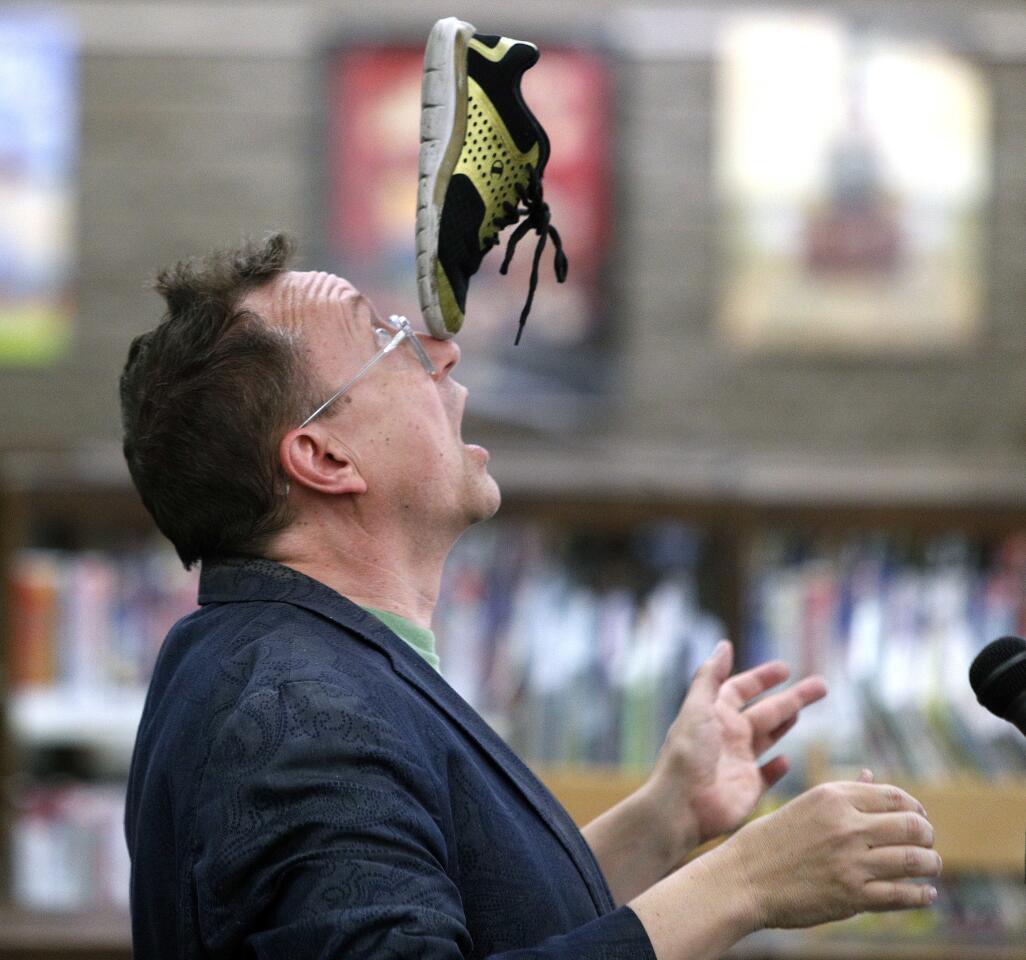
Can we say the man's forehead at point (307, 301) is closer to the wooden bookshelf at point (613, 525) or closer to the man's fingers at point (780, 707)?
the man's fingers at point (780, 707)

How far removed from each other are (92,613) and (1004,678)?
183 centimetres

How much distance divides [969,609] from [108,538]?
5.19 feet

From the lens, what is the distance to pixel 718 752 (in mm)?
1422

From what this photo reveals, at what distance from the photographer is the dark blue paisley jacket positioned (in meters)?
→ 0.94

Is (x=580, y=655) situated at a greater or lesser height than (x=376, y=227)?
lesser

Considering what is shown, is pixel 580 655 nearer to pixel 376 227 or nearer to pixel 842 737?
pixel 842 737

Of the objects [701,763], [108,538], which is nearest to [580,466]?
[108,538]

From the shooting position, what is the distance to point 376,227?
Result: 404cm

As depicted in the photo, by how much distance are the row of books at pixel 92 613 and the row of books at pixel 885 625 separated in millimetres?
1072

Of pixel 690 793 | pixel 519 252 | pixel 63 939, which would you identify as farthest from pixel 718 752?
pixel 519 252

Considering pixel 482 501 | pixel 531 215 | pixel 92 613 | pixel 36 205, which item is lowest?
pixel 92 613

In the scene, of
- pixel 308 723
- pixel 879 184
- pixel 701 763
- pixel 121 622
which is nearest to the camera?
pixel 308 723

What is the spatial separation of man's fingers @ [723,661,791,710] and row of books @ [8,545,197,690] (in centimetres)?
136

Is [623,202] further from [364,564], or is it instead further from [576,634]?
[364,564]
